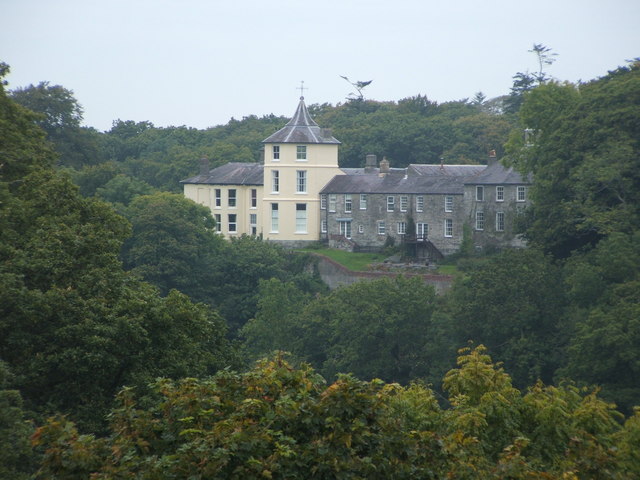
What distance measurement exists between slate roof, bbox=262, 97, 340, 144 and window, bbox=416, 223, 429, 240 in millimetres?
8193

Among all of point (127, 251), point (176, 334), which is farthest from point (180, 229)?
point (176, 334)

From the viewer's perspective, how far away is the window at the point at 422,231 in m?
62.8

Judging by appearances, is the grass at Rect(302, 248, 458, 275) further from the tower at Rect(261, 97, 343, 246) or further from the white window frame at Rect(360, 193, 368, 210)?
the white window frame at Rect(360, 193, 368, 210)

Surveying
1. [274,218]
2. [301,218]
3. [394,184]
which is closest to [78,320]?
[394,184]

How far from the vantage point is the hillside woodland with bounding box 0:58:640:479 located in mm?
12812

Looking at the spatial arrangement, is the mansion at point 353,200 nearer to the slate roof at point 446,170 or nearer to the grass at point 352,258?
the slate roof at point 446,170

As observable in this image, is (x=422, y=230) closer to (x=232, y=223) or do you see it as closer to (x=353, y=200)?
(x=353, y=200)

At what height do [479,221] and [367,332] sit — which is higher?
[479,221]

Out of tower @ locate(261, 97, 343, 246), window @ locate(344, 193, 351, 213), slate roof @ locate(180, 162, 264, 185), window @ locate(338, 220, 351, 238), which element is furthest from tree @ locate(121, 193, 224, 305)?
window @ locate(344, 193, 351, 213)

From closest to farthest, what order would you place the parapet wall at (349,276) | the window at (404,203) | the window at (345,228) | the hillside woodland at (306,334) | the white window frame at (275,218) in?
the hillside woodland at (306,334)
the parapet wall at (349,276)
the window at (404,203)
the window at (345,228)
the white window frame at (275,218)

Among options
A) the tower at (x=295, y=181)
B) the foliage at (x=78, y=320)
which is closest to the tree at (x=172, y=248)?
the tower at (x=295, y=181)

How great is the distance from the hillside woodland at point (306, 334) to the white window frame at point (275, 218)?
3921 mm

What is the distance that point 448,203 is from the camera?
61.9m

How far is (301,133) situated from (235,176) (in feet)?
21.1
